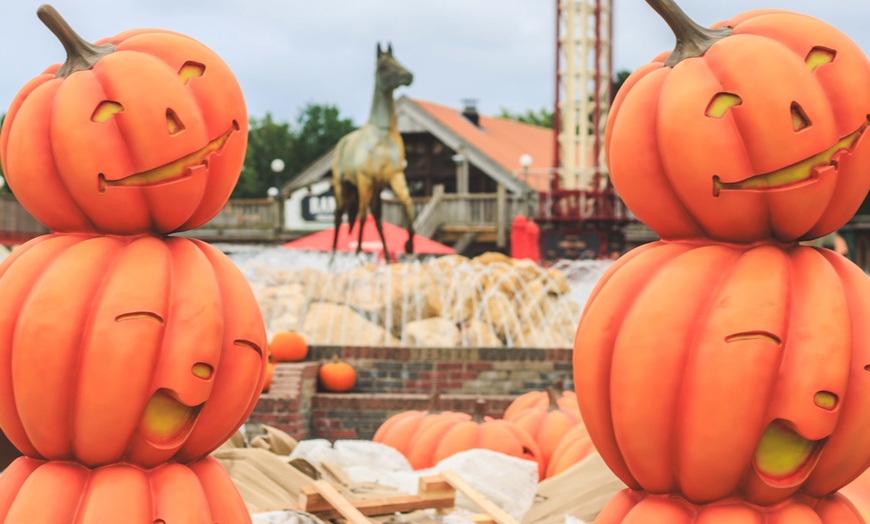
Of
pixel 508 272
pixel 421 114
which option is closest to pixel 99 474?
pixel 508 272

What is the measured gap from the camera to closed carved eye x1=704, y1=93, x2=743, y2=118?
2525 mm

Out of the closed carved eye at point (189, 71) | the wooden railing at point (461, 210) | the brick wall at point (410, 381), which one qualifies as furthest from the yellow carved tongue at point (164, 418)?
the wooden railing at point (461, 210)

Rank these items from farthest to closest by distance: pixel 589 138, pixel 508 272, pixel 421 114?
1. pixel 421 114
2. pixel 589 138
3. pixel 508 272

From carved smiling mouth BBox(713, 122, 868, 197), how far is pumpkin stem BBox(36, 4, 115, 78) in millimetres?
1744

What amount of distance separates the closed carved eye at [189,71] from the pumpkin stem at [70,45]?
22 cm

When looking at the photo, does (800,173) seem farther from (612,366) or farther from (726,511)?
(726,511)

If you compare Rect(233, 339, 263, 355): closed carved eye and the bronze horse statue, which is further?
the bronze horse statue

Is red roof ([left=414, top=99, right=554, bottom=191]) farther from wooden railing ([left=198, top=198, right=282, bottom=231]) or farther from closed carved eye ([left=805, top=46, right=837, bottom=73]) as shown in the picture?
closed carved eye ([left=805, top=46, right=837, bottom=73])

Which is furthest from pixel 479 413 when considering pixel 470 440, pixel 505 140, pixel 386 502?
pixel 505 140

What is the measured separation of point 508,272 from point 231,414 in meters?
9.13

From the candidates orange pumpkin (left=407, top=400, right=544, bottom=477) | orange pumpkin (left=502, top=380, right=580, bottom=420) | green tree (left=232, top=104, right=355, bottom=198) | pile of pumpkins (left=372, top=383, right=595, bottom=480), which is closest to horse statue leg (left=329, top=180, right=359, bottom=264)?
orange pumpkin (left=502, top=380, right=580, bottom=420)

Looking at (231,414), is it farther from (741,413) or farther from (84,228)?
(741,413)

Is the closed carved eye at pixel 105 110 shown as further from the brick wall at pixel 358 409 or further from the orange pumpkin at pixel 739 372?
the brick wall at pixel 358 409

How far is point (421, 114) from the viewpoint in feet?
96.5
